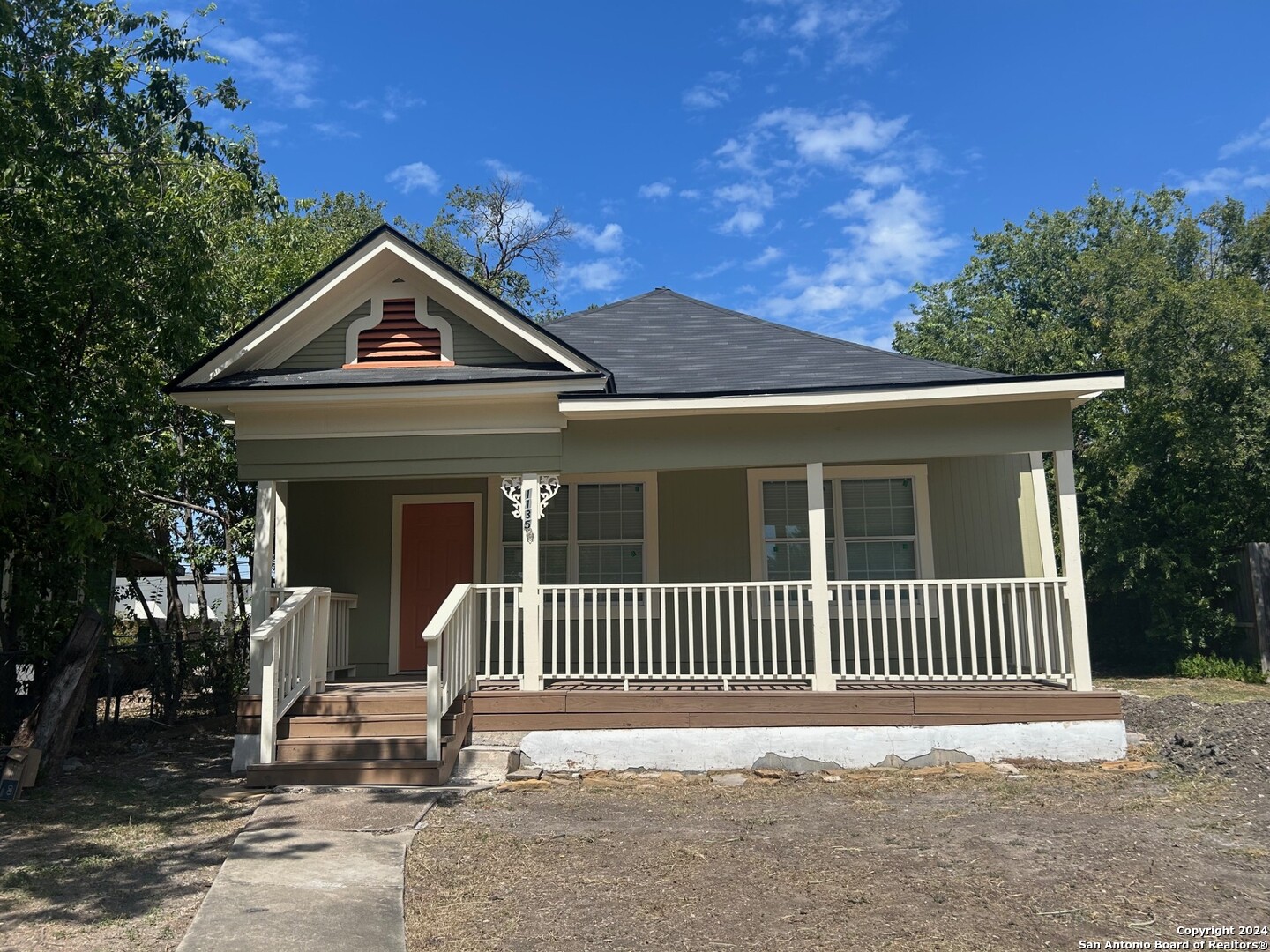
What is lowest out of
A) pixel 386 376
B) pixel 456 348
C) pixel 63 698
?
pixel 63 698

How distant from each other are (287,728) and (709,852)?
14.0ft

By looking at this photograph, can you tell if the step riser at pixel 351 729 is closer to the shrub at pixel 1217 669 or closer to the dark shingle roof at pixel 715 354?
the dark shingle roof at pixel 715 354

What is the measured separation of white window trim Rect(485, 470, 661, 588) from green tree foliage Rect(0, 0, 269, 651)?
12.1 ft

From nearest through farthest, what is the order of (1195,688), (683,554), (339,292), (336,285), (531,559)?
(531,559), (336,285), (339,292), (683,554), (1195,688)

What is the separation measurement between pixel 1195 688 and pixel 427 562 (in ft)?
37.7

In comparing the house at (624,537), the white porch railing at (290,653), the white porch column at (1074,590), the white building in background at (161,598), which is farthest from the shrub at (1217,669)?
the white building in background at (161,598)

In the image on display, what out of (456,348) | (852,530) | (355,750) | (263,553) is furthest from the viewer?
(852,530)

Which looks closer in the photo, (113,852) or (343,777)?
(113,852)

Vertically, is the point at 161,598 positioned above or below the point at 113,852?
above

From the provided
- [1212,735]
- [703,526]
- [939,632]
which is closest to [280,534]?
[703,526]

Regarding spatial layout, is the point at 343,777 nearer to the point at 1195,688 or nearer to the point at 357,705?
the point at 357,705

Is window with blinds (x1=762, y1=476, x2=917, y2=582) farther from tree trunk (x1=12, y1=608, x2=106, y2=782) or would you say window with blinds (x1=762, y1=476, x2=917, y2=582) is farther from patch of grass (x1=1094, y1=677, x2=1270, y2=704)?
tree trunk (x1=12, y1=608, x2=106, y2=782)

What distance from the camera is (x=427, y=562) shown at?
1125 centimetres

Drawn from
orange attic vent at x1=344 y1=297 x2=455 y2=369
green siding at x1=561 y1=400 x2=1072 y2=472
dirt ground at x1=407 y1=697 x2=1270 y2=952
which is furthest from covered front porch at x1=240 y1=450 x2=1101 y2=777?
dirt ground at x1=407 y1=697 x2=1270 y2=952
